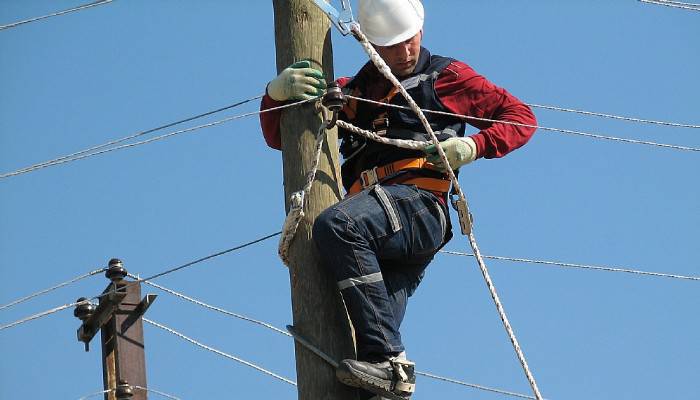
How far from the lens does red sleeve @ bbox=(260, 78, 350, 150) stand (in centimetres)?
555

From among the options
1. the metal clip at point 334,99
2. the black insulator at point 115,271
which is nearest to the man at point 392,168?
the metal clip at point 334,99

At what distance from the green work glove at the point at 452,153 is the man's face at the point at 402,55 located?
1.61ft

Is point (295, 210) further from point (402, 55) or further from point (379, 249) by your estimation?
point (402, 55)

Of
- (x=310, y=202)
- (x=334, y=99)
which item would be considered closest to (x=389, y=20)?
(x=334, y=99)

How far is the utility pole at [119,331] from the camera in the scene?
630 centimetres

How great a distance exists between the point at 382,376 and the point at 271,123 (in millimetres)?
1243

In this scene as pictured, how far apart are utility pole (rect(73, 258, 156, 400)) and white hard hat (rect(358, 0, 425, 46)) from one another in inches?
67.2

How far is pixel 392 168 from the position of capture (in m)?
5.54

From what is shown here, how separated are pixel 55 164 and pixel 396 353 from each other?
6.45ft

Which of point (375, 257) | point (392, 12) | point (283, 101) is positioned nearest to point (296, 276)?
point (375, 257)

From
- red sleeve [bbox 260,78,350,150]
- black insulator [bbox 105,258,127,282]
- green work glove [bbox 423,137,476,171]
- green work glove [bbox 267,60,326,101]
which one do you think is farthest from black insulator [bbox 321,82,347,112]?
black insulator [bbox 105,258,127,282]

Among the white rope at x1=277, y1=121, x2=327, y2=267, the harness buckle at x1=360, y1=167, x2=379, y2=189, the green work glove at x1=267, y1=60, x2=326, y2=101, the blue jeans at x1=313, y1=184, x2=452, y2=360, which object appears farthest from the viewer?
the harness buckle at x1=360, y1=167, x2=379, y2=189

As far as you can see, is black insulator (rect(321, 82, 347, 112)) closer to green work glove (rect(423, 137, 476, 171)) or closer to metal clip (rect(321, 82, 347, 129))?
metal clip (rect(321, 82, 347, 129))

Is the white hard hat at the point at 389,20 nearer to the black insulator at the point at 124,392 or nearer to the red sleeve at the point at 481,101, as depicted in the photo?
the red sleeve at the point at 481,101
